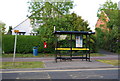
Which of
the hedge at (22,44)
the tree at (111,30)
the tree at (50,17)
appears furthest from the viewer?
the tree at (111,30)

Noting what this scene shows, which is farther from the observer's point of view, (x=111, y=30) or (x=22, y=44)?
(x=111, y=30)

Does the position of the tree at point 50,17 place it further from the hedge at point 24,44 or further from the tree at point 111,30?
the tree at point 111,30

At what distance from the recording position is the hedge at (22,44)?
18250 mm

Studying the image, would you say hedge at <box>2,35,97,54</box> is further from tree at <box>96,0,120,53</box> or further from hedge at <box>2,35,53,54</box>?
tree at <box>96,0,120,53</box>

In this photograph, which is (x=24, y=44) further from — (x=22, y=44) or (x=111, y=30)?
(x=111, y=30)

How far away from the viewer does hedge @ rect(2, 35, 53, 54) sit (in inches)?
719

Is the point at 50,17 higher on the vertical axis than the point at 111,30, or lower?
higher

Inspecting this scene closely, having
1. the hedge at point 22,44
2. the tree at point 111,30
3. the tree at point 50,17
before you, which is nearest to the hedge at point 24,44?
the hedge at point 22,44

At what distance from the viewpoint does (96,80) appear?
22.5 ft

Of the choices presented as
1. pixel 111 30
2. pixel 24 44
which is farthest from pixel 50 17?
pixel 111 30

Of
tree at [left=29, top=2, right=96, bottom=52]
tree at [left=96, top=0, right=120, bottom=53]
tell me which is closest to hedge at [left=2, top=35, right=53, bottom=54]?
tree at [left=29, top=2, right=96, bottom=52]

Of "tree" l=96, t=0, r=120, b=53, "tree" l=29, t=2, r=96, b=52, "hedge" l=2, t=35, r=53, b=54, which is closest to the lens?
"tree" l=29, t=2, r=96, b=52

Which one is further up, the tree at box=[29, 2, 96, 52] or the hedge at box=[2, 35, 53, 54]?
the tree at box=[29, 2, 96, 52]

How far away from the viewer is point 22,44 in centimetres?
1848
